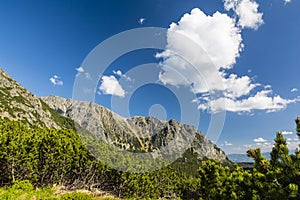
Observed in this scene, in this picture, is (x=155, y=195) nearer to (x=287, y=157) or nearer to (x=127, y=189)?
(x=127, y=189)

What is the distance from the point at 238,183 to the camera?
21.4 feet

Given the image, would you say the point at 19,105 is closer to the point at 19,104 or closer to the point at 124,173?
the point at 19,104

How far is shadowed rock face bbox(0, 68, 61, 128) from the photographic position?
4320 inches

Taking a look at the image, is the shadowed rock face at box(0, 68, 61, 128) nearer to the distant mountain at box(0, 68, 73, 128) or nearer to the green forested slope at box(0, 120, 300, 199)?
the distant mountain at box(0, 68, 73, 128)

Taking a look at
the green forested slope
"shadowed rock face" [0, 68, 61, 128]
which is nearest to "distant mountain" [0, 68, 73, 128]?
"shadowed rock face" [0, 68, 61, 128]

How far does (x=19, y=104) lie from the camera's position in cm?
12156

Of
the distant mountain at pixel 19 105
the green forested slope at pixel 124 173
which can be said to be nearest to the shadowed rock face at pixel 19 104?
the distant mountain at pixel 19 105

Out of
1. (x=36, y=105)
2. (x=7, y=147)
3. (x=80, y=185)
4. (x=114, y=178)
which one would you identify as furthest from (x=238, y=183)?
(x=36, y=105)

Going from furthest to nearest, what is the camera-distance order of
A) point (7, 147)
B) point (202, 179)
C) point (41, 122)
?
1. point (41, 122)
2. point (7, 147)
3. point (202, 179)

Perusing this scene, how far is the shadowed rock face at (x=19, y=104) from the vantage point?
10974 cm

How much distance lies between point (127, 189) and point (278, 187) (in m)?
28.8

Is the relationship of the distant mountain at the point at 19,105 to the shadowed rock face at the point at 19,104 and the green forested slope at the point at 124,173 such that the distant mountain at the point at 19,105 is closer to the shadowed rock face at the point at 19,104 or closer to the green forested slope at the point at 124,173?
the shadowed rock face at the point at 19,104

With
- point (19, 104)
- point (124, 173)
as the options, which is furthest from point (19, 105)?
point (124, 173)

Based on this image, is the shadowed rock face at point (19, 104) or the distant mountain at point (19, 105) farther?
Result: the shadowed rock face at point (19, 104)
